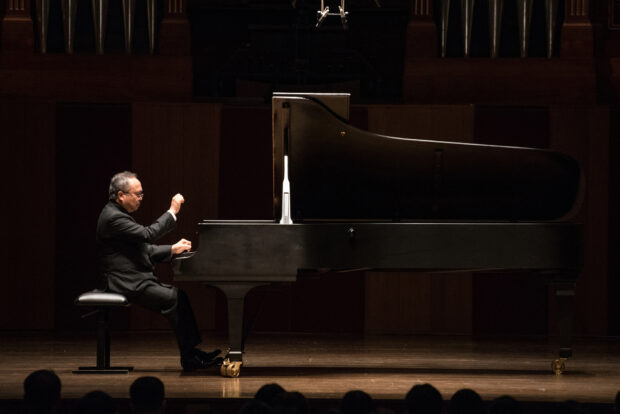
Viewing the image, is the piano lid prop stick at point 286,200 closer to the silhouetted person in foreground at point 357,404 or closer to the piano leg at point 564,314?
the piano leg at point 564,314

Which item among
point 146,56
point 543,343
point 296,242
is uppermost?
point 146,56

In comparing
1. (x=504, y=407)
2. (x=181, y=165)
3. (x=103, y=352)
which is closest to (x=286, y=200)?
(x=103, y=352)

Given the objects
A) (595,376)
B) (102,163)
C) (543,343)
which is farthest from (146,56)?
(595,376)

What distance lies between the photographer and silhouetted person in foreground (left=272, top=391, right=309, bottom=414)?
275 centimetres

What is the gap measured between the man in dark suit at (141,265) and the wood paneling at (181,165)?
2468 mm

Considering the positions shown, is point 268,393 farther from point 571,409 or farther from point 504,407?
point 571,409

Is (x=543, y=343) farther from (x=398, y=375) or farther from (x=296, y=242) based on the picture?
(x=296, y=242)

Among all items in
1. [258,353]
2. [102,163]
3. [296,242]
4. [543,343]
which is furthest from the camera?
[102,163]

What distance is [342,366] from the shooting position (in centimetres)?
625

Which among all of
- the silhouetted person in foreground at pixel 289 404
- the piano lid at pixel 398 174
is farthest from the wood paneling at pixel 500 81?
the silhouetted person in foreground at pixel 289 404

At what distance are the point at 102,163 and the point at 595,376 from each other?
4.37 metres

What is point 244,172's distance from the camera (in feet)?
27.6

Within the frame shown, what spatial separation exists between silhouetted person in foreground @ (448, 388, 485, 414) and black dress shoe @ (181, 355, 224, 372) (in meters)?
2.94

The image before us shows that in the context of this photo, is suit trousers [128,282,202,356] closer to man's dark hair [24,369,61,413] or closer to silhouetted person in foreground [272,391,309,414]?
man's dark hair [24,369,61,413]
